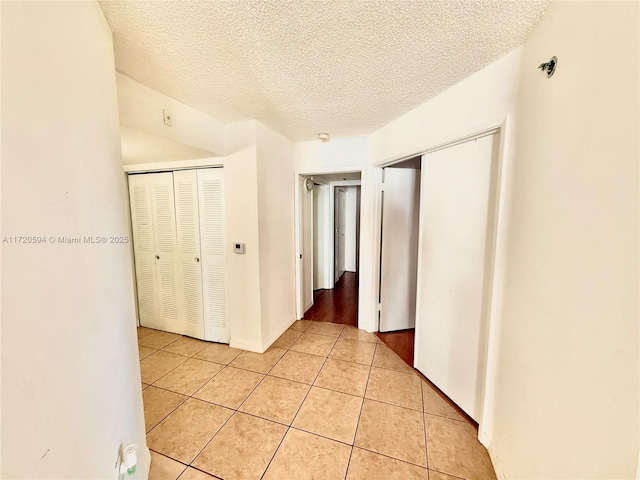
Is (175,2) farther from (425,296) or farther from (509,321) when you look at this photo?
(425,296)

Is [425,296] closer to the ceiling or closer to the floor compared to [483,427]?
closer to the ceiling

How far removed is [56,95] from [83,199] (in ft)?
1.10

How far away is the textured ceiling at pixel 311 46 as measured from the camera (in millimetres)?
1052

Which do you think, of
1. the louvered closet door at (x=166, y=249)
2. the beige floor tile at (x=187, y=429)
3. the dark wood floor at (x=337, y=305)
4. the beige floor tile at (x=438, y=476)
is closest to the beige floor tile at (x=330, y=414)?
the beige floor tile at (x=438, y=476)

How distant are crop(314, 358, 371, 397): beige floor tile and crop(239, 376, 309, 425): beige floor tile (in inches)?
8.0

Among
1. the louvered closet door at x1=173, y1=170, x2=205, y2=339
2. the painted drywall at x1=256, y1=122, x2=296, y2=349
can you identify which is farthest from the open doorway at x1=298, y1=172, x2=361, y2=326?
the louvered closet door at x1=173, y1=170, x2=205, y2=339

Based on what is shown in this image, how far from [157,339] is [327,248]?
2902 mm

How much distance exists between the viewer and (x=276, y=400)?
1906 mm

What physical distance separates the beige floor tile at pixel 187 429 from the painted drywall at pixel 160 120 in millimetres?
2054

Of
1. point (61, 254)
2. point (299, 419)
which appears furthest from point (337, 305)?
point (61, 254)

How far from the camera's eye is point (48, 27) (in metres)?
0.74

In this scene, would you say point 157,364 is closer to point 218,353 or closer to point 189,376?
point 189,376

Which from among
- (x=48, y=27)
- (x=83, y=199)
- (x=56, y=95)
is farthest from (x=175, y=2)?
A: (x=83, y=199)

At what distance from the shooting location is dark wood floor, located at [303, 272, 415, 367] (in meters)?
2.69
